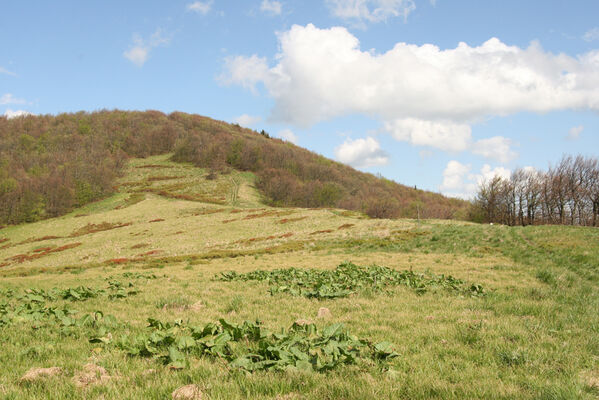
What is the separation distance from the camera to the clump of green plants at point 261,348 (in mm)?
5281

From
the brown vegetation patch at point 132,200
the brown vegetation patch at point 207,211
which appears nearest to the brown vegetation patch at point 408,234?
the brown vegetation patch at point 207,211

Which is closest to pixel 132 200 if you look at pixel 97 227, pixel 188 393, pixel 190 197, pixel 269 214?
pixel 190 197

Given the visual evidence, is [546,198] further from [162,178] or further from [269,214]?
[162,178]

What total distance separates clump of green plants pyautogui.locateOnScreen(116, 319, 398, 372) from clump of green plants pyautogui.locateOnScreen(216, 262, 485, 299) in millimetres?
5539

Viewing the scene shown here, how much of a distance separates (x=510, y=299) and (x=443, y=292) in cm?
220

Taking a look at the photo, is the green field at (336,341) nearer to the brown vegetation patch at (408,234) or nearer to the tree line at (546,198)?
the brown vegetation patch at (408,234)

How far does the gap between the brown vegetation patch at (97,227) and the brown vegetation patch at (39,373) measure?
287 feet

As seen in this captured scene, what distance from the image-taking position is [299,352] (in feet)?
17.9

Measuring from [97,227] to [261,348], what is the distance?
95.6 m

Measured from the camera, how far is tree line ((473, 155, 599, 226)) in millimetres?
78938

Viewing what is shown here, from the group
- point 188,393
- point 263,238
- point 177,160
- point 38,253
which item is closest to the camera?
point 188,393

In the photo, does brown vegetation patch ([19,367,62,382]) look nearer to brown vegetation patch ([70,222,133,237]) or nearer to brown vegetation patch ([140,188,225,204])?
brown vegetation patch ([70,222,133,237])

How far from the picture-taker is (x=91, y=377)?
5.05 metres

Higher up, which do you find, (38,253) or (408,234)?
(408,234)
